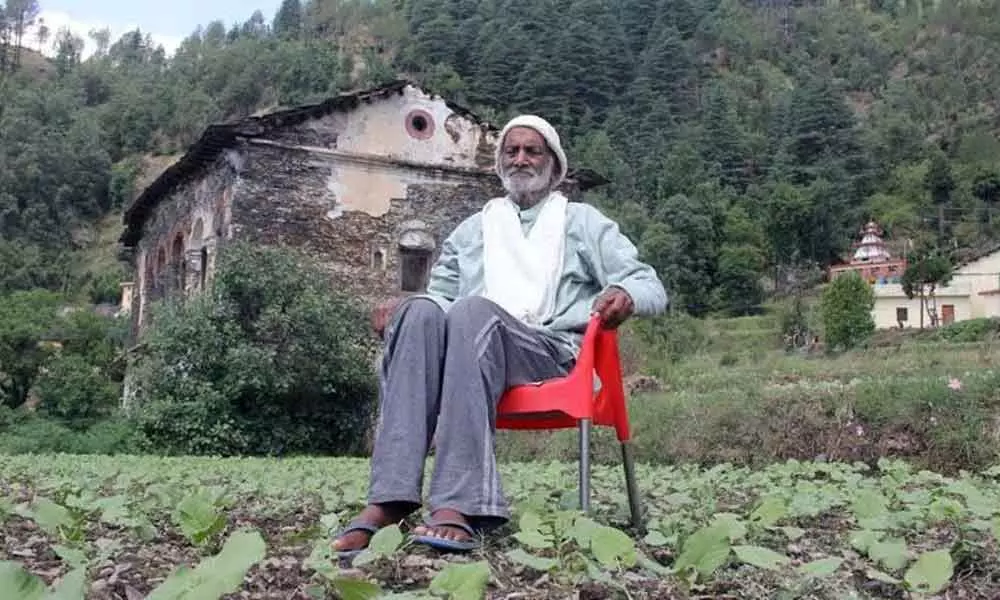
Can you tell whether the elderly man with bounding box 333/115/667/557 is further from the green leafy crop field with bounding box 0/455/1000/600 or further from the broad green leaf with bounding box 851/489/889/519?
the broad green leaf with bounding box 851/489/889/519

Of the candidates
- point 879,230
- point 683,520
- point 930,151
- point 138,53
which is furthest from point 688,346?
point 138,53

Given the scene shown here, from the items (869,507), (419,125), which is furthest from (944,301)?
(869,507)

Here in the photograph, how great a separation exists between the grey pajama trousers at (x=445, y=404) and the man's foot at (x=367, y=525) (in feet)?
0.09

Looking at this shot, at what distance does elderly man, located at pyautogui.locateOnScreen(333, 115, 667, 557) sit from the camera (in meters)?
2.53

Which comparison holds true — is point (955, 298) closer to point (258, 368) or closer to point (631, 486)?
point (258, 368)

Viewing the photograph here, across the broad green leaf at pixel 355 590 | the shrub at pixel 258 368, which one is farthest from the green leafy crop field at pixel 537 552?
the shrub at pixel 258 368

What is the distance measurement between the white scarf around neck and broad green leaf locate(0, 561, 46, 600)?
1883 millimetres

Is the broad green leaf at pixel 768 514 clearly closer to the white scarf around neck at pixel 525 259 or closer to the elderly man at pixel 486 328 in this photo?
the elderly man at pixel 486 328

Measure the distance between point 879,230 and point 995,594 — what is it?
55.3 m

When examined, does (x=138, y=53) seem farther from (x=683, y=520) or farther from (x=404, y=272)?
(x=683, y=520)

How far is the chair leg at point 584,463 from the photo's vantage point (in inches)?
106

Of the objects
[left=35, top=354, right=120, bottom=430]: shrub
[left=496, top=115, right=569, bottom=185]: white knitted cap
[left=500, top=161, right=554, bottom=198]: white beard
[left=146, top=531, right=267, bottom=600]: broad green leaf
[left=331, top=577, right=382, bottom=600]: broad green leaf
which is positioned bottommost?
[left=35, top=354, right=120, bottom=430]: shrub

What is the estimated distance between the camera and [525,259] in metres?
3.12

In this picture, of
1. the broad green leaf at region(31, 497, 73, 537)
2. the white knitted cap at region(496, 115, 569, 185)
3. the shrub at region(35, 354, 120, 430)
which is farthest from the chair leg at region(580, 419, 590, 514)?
A: the shrub at region(35, 354, 120, 430)
